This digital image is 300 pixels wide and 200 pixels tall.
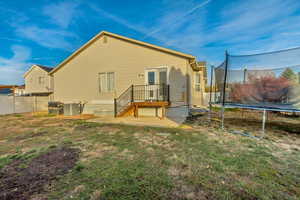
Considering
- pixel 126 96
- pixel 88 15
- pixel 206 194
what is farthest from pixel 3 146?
pixel 88 15

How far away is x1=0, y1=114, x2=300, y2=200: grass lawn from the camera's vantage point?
5.84 feet

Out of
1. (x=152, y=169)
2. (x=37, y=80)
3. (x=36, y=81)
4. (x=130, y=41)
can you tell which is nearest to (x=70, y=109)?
(x=130, y=41)

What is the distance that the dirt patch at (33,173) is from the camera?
184cm

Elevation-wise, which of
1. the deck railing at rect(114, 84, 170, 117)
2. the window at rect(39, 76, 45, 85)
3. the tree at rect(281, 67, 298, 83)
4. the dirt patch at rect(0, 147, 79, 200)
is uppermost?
the window at rect(39, 76, 45, 85)

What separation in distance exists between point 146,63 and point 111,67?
2548 millimetres

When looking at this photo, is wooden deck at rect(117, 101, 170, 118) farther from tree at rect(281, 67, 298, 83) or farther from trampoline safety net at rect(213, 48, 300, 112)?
tree at rect(281, 67, 298, 83)

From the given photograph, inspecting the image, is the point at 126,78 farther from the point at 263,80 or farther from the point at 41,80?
the point at 41,80

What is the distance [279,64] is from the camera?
13.4 feet

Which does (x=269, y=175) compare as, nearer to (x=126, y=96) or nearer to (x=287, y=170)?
(x=287, y=170)

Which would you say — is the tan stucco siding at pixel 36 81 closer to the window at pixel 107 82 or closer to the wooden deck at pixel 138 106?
the window at pixel 107 82

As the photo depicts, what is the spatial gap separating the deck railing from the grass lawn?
4.18 meters

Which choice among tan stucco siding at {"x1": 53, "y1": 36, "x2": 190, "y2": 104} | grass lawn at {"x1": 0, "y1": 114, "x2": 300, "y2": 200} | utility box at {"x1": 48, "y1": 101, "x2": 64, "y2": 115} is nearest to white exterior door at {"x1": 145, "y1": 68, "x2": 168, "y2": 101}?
tan stucco siding at {"x1": 53, "y1": 36, "x2": 190, "y2": 104}

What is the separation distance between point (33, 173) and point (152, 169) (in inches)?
81.3

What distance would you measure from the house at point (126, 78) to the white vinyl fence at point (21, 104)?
3.54 metres
